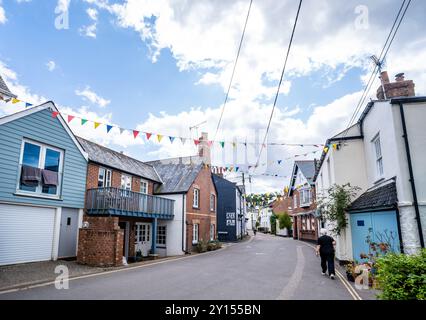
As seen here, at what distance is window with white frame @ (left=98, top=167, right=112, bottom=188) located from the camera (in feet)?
50.6

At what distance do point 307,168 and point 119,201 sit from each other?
71.1 ft

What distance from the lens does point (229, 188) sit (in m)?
33.3

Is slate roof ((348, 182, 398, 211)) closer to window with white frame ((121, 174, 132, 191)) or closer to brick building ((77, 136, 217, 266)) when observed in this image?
brick building ((77, 136, 217, 266))

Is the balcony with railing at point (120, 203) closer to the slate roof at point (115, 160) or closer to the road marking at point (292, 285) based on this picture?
the slate roof at point (115, 160)

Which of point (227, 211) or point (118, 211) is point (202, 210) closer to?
point (227, 211)

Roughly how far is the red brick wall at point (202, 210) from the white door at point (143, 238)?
273 cm

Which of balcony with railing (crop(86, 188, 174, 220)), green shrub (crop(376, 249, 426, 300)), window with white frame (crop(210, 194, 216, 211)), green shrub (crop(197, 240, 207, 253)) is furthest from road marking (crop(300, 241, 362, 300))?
window with white frame (crop(210, 194, 216, 211))

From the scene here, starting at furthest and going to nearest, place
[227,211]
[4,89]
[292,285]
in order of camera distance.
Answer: [227,211] < [4,89] < [292,285]

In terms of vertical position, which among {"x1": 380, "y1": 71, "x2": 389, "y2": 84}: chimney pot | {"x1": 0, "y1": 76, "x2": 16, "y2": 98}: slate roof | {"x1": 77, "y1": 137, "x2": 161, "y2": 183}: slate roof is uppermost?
{"x1": 380, "y1": 71, "x2": 389, "y2": 84}: chimney pot

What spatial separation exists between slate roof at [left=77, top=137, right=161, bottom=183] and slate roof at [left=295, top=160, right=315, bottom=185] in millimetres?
15330

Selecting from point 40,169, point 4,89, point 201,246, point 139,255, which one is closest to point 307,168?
point 201,246

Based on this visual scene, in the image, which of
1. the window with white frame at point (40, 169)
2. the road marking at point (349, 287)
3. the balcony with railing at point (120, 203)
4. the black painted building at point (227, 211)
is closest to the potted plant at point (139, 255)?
the balcony with railing at point (120, 203)

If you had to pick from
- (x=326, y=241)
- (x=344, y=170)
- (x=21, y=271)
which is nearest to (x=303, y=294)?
(x=326, y=241)

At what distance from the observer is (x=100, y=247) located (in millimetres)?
12000
